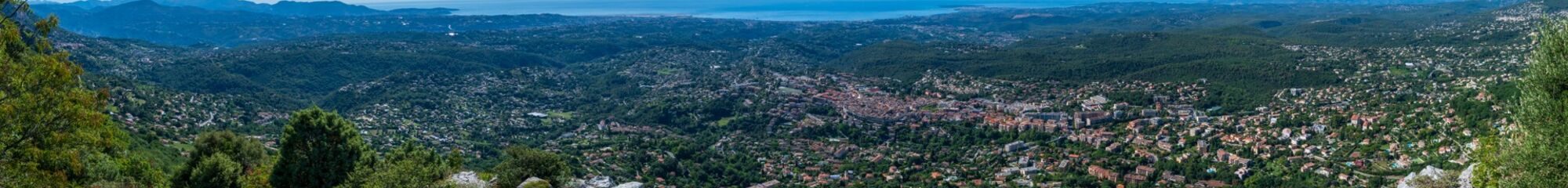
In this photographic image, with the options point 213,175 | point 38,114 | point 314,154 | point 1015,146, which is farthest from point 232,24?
point 38,114

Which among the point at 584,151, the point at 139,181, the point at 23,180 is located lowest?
the point at 584,151

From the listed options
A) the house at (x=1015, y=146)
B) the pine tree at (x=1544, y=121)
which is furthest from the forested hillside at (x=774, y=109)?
the pine tree at (x=1544, y=121)

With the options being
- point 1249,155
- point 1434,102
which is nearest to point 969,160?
point 1249,155

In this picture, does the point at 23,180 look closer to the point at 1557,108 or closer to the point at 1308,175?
the point at 1557,108

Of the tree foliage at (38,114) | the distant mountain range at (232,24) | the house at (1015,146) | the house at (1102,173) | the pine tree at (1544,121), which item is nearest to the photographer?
the tree foliage at (38,114)

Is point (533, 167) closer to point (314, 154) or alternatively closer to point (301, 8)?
point (314, 154)

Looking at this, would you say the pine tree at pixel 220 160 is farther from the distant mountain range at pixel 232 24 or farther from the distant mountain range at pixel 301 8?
the distant mountain range at pixel 301 8
